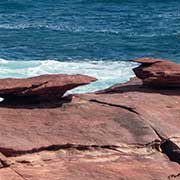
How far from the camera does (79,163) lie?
7906 millimetres

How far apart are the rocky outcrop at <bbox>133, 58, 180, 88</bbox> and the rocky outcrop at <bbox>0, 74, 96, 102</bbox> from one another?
139cm

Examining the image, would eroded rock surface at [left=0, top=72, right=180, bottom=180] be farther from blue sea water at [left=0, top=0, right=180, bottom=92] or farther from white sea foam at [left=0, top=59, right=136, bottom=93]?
white sea foam at [left=0, top=59, right=136, bottom=93]

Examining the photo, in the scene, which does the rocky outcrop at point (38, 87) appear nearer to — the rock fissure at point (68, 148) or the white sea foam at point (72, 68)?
the rock fissure at point (68, 148)

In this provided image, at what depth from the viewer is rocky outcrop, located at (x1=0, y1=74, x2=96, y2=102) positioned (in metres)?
9.00

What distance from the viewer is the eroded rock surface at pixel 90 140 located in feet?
25.5

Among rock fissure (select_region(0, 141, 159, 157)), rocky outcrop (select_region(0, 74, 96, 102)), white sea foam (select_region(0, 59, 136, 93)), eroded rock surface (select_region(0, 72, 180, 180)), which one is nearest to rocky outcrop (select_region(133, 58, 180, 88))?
eroded rock surface (select_region(0, 72, 180, 180))

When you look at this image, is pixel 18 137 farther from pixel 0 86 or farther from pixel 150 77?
pixel 150 77

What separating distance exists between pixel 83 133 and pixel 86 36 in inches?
952

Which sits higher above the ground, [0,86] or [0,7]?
[0,86]

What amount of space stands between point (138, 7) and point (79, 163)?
36.4 m

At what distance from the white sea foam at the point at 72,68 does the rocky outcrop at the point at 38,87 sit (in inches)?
479

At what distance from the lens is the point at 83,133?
27.8ft

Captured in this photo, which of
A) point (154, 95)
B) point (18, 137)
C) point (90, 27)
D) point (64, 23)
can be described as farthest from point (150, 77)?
point (64, 23)

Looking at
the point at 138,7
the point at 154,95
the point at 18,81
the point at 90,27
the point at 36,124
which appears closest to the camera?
the point at 36,124
